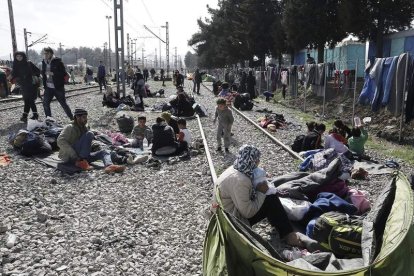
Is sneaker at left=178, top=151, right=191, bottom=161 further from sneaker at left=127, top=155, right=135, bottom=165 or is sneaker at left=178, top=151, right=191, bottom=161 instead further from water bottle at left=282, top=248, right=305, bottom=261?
water bottle at left=282, top=248, right=305, bottom=261

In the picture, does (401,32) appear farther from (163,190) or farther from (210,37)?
(210,37)

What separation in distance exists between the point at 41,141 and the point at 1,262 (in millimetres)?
5287

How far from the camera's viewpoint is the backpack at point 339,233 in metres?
4.06

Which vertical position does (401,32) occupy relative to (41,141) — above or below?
above

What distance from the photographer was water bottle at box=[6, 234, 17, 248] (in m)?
4.73

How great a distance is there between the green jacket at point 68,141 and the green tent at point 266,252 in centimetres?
555

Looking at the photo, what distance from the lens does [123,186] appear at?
7.11m

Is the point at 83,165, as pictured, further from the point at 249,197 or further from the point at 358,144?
the point at 358,144

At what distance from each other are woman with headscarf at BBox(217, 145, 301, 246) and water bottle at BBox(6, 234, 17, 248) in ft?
8.23

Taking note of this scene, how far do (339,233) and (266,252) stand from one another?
54.2 inches

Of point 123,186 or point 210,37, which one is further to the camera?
point 210,37

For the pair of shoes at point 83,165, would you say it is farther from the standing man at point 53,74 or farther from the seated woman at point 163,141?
the standing man at point 53,74

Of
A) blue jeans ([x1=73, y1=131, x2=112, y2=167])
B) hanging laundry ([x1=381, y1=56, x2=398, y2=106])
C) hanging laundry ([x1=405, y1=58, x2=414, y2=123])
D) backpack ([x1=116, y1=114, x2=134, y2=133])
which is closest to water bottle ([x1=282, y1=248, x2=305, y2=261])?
blue jeans ([x1=73, y1=131, x2=112, y2=167])

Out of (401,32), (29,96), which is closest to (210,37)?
(401,32)
